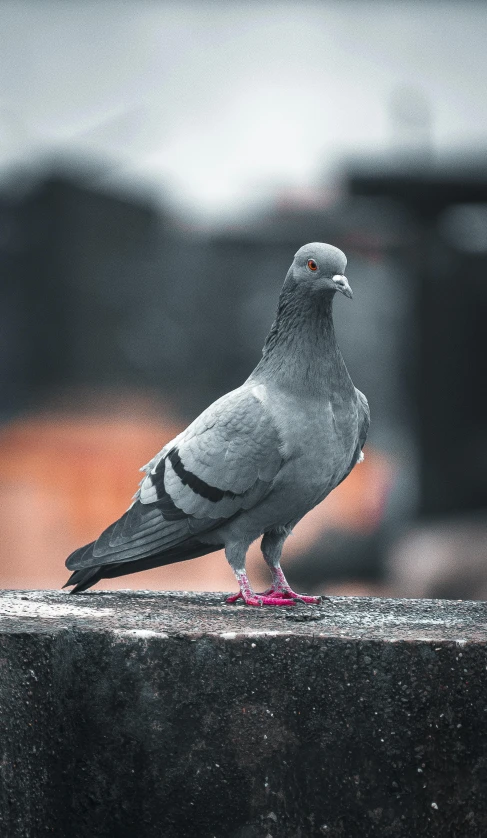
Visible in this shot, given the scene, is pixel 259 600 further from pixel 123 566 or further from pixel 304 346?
pixel 304 346

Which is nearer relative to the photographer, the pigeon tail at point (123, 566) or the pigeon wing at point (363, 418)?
the pigeon tail at point (123, 566)

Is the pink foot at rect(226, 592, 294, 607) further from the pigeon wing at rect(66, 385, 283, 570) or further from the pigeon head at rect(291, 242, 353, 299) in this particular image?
the pigeon head at rect(291, 242, 353, 299)

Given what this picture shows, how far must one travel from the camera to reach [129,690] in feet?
11.2

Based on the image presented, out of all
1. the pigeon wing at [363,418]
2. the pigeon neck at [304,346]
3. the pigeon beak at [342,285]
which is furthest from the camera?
the pigeon wing at [363,418]

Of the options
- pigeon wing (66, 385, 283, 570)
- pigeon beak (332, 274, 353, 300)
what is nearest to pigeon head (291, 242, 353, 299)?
pigeon beak (332, 274, 353, 300)

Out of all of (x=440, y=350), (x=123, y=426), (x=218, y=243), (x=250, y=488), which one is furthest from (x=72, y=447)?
(x=250, y=488)

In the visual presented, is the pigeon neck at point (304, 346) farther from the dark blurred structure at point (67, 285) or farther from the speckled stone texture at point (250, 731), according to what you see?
the dark blurred structure at point (67, 285)

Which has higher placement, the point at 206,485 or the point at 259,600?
the point at 206,485

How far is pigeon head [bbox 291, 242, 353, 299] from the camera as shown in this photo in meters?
4.13

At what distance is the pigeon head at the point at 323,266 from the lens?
13.6 ft

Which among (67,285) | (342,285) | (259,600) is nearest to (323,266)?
(342,285)

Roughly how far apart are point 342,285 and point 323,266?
14 centimetres

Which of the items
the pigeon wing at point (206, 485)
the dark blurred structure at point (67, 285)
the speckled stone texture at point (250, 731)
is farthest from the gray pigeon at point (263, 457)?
the dark blurred structure at point (67, 285)

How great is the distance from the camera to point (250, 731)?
3365mm
